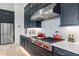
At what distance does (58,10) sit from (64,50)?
0.94m

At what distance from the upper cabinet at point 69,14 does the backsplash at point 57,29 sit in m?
0.21

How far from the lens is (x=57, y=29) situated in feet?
9.36

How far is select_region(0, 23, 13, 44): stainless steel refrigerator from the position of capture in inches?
96.7

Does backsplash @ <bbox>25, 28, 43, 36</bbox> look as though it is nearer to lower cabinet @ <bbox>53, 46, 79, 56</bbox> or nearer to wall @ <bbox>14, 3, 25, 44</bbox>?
wall @ <bbox>14, 3, 25, 44</bbox>

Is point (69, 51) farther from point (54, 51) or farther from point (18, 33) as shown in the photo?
point (18, 33)

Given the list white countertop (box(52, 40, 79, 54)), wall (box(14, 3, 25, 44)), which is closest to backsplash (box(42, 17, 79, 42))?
white countertop (box(52, 40, 79, 54))

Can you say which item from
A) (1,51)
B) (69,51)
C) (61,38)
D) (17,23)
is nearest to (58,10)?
(61,38)

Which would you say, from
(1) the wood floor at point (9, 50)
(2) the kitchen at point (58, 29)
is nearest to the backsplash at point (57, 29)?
(2) the kitchen at point (58, 29)

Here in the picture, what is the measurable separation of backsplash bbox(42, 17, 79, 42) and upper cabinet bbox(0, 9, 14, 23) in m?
0.97

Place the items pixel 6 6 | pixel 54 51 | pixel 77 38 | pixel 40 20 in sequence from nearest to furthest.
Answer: pixel 54 51 → pixel 6 6 → pixel 77 38 → pixel 40 20

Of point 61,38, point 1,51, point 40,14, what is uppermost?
point 40,14

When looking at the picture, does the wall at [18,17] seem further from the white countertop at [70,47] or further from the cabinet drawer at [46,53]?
the white countertop at [70,47]

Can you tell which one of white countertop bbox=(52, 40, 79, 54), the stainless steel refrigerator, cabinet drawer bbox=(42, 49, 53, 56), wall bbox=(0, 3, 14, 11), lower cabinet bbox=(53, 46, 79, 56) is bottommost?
cabinet drawer bbox=(42, 49, 53, 56)

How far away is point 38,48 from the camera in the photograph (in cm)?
271
